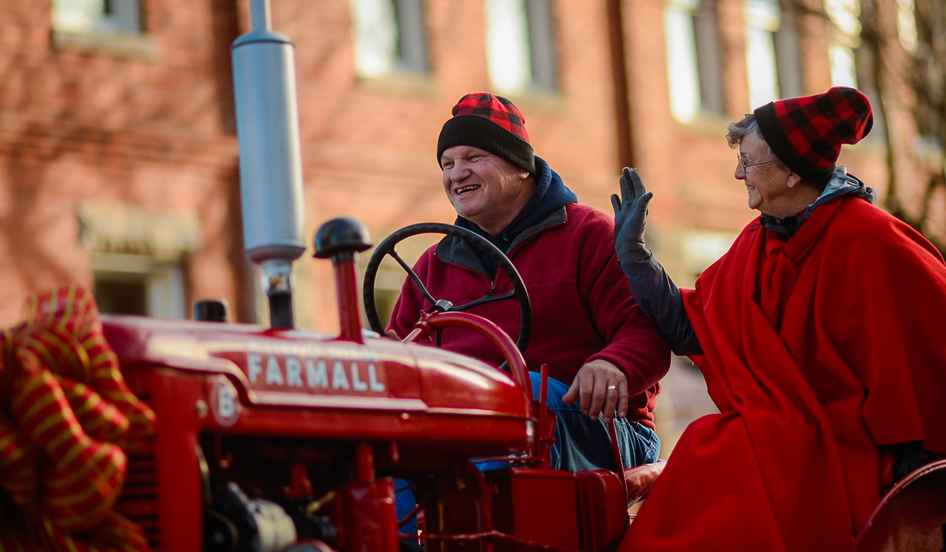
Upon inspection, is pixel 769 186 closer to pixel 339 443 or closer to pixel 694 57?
pixel 339 443

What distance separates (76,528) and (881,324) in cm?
203

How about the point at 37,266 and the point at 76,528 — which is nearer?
the point at 76,528

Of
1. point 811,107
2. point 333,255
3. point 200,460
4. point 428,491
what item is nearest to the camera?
point 200,460

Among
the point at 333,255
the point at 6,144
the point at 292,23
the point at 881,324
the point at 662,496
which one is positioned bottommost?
the point at 662,496

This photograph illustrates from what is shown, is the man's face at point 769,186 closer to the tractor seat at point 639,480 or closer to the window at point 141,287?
the tractor seat at point 639,480

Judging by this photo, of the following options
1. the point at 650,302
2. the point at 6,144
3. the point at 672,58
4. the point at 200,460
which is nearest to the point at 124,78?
the point at 6,144

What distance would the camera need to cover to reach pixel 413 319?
4180 mm

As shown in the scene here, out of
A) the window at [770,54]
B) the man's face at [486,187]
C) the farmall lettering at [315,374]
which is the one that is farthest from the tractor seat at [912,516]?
the window at [770,54]

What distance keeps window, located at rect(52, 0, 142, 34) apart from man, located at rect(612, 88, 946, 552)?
685cm

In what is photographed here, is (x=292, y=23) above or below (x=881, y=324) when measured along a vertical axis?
above

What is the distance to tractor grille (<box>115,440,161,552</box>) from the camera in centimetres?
226

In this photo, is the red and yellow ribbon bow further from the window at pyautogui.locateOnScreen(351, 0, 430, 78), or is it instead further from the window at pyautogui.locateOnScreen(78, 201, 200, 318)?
the window at pyautogui.locateOnScreen(351, 0, 430, 78)

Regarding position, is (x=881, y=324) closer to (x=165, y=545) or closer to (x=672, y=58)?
(x=165, y=545)

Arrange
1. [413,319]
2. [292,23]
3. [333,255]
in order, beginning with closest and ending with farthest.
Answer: [333,255]
[413,319]
[292,23]
